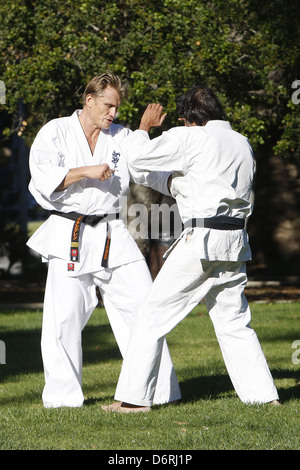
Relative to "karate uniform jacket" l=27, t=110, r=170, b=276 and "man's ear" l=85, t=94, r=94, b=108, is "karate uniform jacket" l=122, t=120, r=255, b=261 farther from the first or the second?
"man's ear" l=85, t=94, r=94, b=108

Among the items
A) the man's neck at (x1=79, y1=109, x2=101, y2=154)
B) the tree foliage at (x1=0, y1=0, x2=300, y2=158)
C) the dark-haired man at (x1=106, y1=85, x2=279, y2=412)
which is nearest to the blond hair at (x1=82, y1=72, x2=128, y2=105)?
the man's neck at (x1=79, y1=109, x2=101, y2=154)

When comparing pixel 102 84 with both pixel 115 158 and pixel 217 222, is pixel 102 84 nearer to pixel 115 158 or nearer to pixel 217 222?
pixel 115 158

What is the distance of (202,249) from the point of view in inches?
193

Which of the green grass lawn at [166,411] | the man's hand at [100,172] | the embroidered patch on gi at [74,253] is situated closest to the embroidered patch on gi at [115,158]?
the man's hand at [100,172]

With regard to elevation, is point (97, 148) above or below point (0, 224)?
above

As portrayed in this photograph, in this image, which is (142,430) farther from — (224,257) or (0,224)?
(0,224)

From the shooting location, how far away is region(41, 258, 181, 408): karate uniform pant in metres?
5.36

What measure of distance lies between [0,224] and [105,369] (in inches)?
470

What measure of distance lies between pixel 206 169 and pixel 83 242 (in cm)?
109

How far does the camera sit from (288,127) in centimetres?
1193

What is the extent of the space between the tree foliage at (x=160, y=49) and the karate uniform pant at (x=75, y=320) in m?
5.98

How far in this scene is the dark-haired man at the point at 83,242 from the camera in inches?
211

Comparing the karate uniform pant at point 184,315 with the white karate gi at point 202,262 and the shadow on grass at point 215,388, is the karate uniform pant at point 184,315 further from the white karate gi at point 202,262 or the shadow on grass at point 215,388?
the shadow on grass at point 215,388
